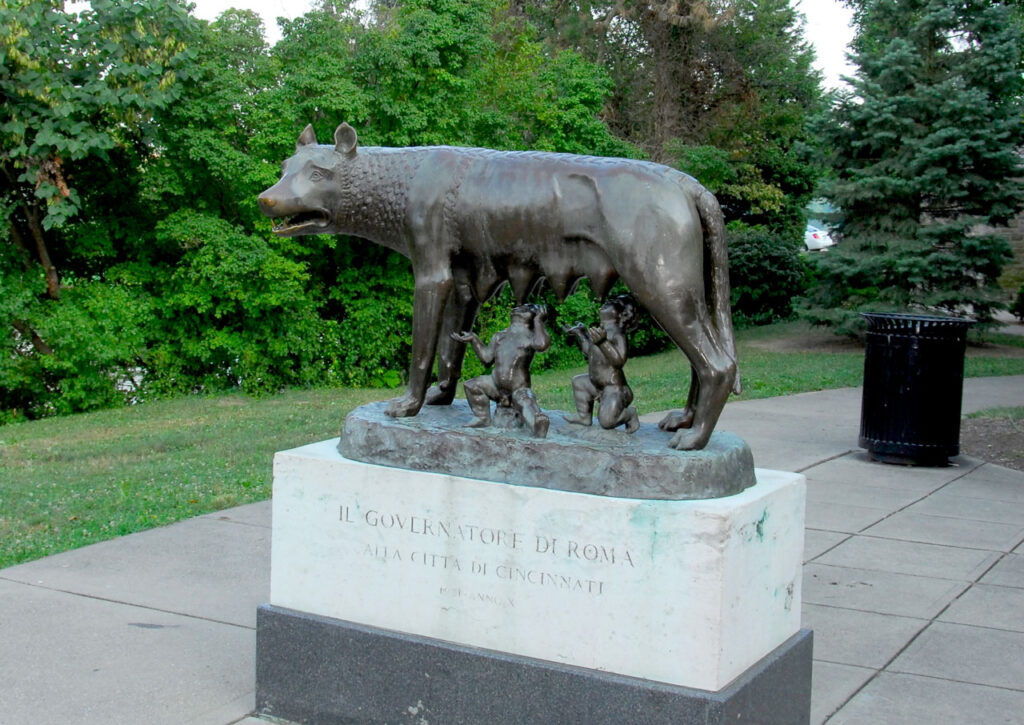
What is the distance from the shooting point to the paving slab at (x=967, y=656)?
15.8 ft

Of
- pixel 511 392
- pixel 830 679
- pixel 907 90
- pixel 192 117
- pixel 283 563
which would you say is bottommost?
pixel 830 679

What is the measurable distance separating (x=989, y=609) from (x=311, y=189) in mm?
4057

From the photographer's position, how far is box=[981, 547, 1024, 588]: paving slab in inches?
244

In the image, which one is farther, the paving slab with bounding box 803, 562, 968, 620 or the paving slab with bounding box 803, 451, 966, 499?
the paving slab with bounding box 803, 451, 966, 499

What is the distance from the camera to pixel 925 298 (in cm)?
1845

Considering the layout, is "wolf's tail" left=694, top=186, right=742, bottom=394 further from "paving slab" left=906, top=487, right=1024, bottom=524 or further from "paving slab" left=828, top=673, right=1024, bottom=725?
"paving slab" left=906, top=487, right=1024, bottom=524

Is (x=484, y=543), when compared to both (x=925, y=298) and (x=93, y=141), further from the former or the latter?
(x=925, y=298)

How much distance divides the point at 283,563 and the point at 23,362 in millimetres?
11306

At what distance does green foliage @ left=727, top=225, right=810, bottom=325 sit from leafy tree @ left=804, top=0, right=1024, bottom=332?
9.88 ft

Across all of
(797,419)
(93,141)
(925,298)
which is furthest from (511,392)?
(925,298)

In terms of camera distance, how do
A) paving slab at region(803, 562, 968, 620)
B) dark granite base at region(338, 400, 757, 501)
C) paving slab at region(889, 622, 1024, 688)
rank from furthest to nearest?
1. paving slab at region(803, 562, 968, 620)
2. paving slab at region(889, 622, 1024, 688)
3. dark granite base at region(338, 400, 757, 501)

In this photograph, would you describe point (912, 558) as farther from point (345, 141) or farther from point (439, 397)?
point (345, 141)

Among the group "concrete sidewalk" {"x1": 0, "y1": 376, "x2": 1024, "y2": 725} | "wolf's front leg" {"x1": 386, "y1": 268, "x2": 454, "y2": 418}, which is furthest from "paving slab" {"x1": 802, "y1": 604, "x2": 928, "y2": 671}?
"wolf's front leg" {"x1": 386, "y1": 268, "x2": 454, "y2": 418}

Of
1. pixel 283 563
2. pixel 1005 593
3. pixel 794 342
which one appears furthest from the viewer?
pixel 794 342
